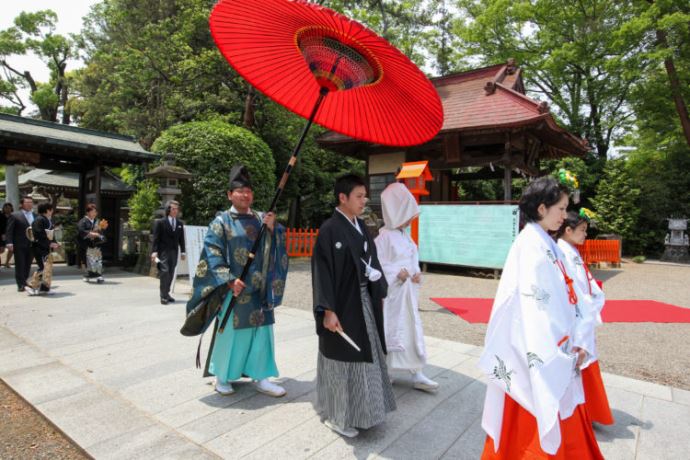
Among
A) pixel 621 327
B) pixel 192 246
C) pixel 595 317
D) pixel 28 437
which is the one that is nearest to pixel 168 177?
pixel 192 246

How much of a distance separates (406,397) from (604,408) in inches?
54.2

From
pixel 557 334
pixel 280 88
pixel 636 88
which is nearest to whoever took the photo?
pixel 557 334

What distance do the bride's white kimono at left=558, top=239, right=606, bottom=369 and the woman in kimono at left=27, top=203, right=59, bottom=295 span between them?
8.18 metres

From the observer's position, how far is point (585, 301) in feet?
7.34

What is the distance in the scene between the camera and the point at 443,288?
29.9ft

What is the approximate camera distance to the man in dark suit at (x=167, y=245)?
21.6 feet

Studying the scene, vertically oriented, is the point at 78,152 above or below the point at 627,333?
above

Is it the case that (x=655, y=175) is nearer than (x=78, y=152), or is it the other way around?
(x=78, y=152)

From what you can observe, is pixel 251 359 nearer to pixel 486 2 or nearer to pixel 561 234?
pixel 561 234

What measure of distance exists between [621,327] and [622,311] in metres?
1.43

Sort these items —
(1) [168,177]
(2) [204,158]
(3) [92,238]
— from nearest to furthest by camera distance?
(3) [92,238] → (1) [168,177] → (2) [204,158]

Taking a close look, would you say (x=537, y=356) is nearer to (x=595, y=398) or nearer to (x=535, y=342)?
(x=535, y=342)

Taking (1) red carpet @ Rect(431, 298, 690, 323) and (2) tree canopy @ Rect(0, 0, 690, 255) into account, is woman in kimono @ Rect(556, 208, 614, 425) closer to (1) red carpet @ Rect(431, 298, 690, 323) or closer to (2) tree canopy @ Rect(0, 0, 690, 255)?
(1) red carpet @ Rect(431, 298, 690, 323)

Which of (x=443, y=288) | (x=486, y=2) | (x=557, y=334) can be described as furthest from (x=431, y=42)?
(x=557, y=334)
